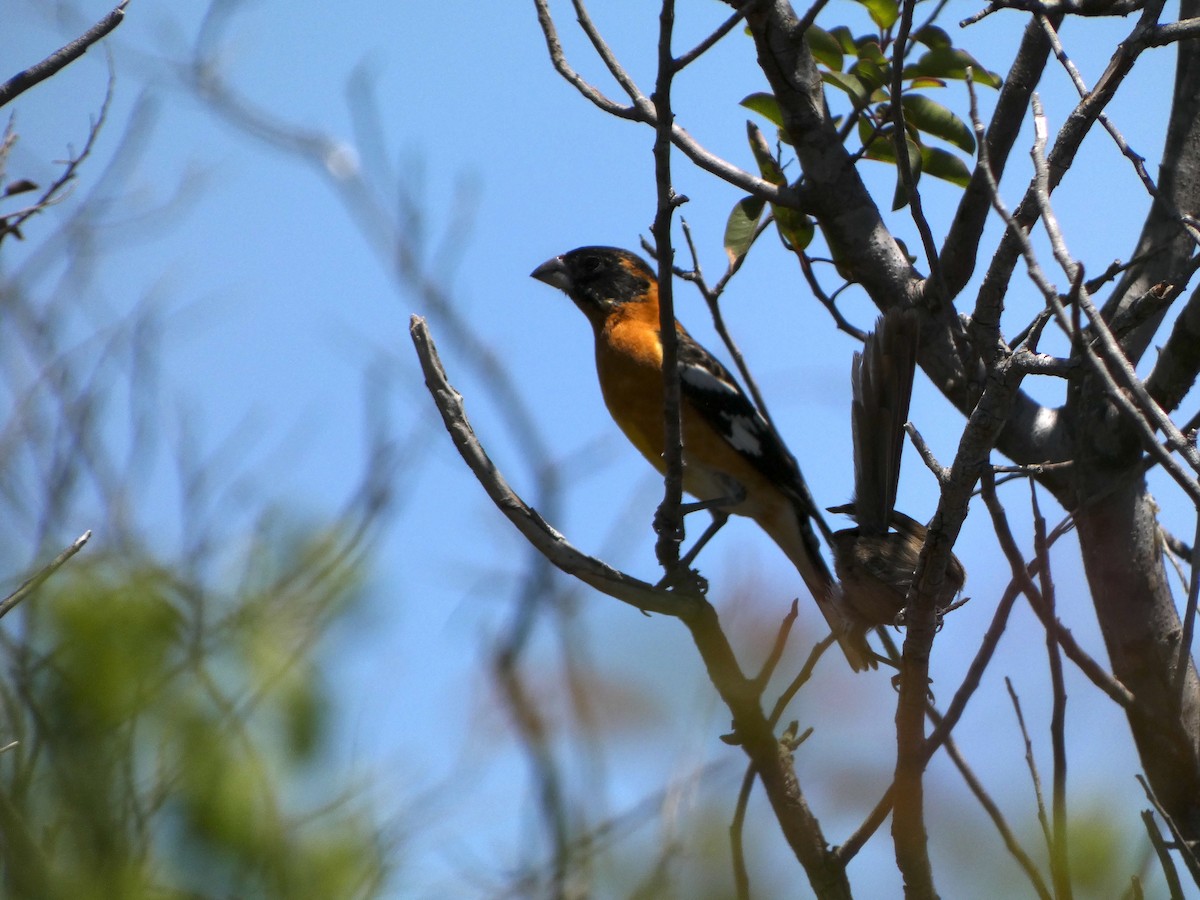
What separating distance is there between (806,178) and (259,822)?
106 inches

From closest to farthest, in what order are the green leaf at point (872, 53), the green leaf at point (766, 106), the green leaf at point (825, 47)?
the green leaf at point (872, 53), the green leaf at point (825, 47), the green leaf at point (766, 106)

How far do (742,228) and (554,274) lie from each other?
2089 millimetres

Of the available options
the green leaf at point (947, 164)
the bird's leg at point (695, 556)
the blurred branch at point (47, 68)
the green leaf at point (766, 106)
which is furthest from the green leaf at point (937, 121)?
the blurred branch at point (47, 68)

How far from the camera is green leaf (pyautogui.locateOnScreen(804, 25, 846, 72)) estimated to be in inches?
132

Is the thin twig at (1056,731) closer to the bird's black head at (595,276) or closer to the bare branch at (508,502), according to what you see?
the bare branch at (508,502)

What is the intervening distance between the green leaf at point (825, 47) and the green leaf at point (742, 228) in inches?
16.9

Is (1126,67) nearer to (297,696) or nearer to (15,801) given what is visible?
(15,801)

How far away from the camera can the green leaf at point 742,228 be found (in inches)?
140

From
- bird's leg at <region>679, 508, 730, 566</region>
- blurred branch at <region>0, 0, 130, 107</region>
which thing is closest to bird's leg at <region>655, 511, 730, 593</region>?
bird's leg at <region>679, 508, 730, 566</region>

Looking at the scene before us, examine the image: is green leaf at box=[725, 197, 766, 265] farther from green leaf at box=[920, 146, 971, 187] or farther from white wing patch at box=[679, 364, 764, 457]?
white wing patch at box=[679, 364, 764, 457]

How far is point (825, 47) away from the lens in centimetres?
335

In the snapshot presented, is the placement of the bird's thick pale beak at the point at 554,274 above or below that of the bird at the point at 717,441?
above

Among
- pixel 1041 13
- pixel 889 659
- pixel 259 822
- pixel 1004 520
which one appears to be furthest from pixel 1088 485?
pixel 259 822

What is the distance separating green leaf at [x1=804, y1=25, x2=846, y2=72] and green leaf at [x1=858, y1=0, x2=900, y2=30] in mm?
121
